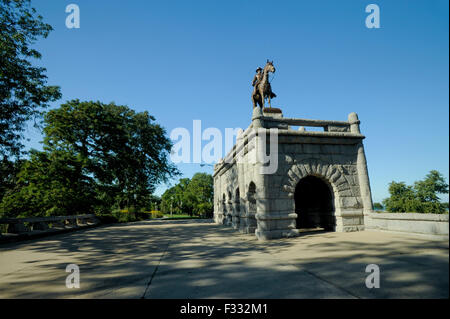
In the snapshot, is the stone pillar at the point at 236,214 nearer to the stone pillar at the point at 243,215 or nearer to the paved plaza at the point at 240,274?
the stone pillar at the point at 243,215

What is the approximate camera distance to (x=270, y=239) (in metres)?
8.04

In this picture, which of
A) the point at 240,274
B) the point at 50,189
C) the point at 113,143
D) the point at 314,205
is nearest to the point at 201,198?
the point at 113,143

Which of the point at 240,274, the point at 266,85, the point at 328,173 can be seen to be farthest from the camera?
the point at 266,85

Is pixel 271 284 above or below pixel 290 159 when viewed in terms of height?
below

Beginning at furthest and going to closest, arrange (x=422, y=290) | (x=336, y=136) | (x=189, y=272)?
1. (x=336, y=136)
2. (x=189, y=272)
3. (x=422, y=290)

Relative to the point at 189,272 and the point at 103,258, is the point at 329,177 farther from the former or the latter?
the point at 103,258

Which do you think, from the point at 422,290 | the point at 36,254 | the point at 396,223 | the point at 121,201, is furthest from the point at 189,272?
the point at 121,201

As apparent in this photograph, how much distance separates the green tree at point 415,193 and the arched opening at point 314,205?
31520mm

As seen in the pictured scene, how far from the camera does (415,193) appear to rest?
37844 mm

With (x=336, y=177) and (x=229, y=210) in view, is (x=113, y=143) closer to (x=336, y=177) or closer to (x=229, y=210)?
(x=229, y=210)

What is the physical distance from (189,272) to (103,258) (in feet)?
10.3

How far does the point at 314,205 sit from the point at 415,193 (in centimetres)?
3916

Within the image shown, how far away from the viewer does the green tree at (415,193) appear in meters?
34.6
